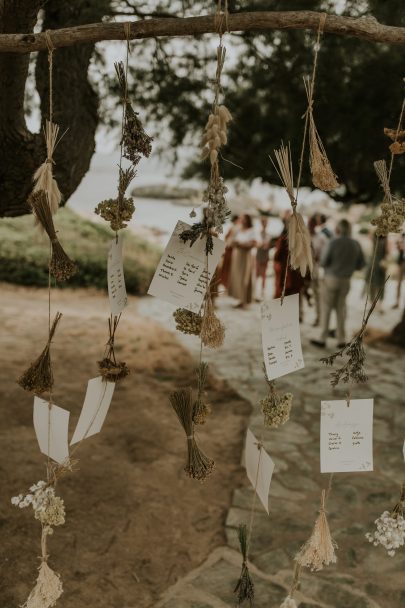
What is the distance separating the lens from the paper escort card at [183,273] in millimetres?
1650

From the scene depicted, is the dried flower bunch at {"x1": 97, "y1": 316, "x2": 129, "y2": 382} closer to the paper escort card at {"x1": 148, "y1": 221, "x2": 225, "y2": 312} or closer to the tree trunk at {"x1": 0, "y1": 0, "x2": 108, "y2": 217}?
the paper escort card at {"x1": 148, "y1": 221, "x2": 225, "y2": 312}

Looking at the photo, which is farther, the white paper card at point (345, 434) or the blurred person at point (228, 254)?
the blurred person at point (228, 254)

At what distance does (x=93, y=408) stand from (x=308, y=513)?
78.2 inches

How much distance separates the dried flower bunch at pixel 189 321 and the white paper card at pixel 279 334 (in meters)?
0.20

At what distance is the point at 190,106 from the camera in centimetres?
451

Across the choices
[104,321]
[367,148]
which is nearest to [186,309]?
[367,148]

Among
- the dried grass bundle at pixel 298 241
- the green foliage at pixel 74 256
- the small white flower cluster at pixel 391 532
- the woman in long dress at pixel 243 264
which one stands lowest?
the green foliage at pixel 74 256

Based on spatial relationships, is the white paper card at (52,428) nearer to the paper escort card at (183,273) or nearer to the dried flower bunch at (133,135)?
the paper escort card at (183,273)

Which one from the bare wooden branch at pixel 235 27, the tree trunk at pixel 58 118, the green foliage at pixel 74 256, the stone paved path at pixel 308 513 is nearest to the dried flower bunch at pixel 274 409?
the bare wooden branch at pixel 235 27

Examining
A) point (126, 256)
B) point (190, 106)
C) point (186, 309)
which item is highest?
point (190, 106)

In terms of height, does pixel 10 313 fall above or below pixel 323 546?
below

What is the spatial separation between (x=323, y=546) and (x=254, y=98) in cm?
372

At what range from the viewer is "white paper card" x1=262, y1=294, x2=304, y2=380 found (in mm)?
1656

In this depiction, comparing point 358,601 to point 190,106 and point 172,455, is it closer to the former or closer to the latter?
point 172,455
